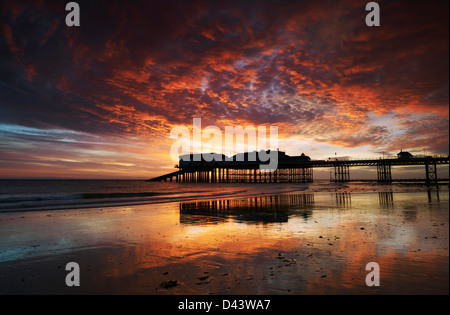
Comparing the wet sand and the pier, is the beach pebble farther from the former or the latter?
the pier

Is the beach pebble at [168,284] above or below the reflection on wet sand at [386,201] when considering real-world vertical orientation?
above

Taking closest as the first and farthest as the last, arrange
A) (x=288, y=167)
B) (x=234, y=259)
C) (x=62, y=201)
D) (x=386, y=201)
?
1. (x=234, y=259)
2. (x=386, y=201)
3. (x=62, y=201)
4. (x=288, y=167)

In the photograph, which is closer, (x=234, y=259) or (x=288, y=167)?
(x=234, y=259)

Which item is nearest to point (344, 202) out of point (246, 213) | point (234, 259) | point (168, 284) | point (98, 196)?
point (246, 213)

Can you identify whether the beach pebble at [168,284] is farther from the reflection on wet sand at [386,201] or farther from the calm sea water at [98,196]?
the calm sea water at [98,196]

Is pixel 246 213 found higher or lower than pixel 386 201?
lower

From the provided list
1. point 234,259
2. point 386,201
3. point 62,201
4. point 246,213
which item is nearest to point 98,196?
point 62,201

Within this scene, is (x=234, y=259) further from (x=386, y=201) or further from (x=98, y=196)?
(x=98, y=196)

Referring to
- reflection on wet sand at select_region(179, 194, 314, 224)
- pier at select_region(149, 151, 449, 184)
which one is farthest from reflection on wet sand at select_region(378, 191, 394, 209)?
pier at select_region(149, 151, 449, 184)

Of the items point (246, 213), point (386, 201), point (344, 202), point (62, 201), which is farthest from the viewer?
point (62, 201)

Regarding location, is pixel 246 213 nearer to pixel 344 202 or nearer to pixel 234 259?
pixel 234 259

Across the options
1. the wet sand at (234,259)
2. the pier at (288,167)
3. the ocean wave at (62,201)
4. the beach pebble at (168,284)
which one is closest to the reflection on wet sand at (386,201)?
the wet sand at (234,259)
